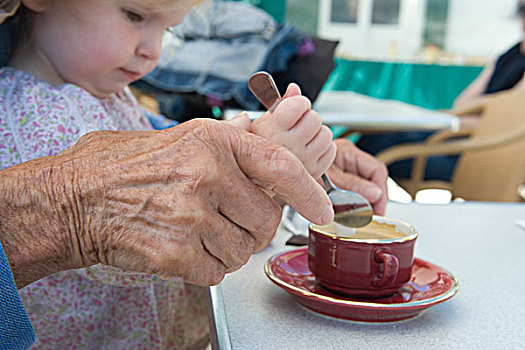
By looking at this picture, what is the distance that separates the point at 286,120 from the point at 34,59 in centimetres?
46

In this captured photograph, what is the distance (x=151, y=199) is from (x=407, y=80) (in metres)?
4.98

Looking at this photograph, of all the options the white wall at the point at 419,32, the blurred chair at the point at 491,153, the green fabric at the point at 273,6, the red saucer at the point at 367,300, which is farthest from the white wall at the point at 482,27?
the red saucer at the point at 367,300

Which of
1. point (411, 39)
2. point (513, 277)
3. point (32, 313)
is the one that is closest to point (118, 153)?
point (32, 313)

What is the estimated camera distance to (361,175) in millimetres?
961

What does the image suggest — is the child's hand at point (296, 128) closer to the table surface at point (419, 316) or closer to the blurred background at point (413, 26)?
the table surface at point (419, 316)

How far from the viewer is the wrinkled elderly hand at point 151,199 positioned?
515 millimetres

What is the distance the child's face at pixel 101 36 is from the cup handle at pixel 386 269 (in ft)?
1.46

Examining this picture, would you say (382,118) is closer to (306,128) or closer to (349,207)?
(349,207)

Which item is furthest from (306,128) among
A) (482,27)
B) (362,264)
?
(482,27)

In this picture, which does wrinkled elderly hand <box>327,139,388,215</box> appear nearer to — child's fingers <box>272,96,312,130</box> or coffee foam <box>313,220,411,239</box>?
coffee foam <box>313,220,411,239</box>

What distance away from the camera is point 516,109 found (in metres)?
2.30

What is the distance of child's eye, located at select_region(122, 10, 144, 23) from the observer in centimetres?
80

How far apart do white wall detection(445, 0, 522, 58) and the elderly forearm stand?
568 centimetres

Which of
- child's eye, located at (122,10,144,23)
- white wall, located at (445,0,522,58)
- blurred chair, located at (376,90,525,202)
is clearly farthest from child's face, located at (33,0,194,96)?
white wall, located at (445,0,522,58)
